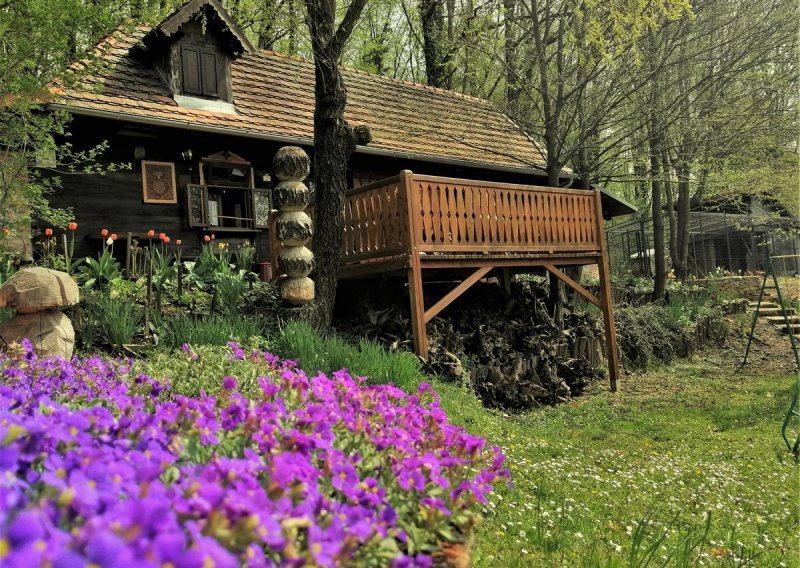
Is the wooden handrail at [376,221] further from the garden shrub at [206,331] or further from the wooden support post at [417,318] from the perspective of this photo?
the garden shrub at [206,331]

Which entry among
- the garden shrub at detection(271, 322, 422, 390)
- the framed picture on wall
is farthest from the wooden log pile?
the framed picture on wall

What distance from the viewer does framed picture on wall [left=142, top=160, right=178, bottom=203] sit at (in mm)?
10703

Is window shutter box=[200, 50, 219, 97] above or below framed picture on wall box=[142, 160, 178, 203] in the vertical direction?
above

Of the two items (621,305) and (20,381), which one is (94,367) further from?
(621,305)

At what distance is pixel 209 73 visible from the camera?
1170 cm

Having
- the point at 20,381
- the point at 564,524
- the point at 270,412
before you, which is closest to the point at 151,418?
the point at 270,412

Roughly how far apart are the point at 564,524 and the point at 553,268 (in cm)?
586

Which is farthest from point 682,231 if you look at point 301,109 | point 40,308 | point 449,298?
point 40,308

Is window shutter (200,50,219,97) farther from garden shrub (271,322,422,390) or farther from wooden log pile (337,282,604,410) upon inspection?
garden shrub (271,322,422,390)

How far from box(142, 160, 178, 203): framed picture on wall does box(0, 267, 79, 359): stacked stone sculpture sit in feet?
19.8

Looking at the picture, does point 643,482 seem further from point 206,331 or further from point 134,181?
point 134,181

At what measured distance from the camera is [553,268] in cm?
942

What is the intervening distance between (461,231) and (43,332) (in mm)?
5062

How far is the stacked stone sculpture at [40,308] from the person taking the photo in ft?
15.9
